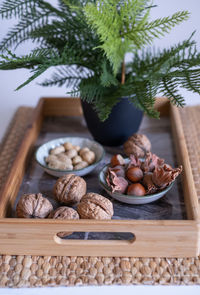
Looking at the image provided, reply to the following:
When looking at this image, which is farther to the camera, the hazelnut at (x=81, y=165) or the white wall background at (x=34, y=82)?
the white wall background at (x=34, y=82)

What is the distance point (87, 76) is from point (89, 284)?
482 mm

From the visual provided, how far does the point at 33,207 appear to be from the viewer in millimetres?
712

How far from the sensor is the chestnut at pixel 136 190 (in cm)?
75

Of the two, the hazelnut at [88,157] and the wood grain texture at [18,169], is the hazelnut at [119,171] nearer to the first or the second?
the hazelnut at [88,157]

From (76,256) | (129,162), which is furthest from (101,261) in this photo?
(129,162)

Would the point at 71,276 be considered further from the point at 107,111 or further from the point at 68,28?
the point at 68,28

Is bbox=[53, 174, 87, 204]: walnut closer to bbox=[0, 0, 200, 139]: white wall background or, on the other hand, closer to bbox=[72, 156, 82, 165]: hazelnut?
bbox=[72, 156, 82, 165]: hazelnut

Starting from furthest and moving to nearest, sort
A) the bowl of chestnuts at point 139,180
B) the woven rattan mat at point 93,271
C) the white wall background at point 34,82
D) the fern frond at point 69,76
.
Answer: the white wall background at point 34,82 → the fern frond at point 69,76 → the bowl of chestnuts at point 139,180 → the woven rattan mat at point 93,271

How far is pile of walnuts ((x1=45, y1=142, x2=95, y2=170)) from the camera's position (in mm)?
865

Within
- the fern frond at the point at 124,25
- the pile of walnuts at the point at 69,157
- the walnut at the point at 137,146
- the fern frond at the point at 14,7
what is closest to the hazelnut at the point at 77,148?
the pile of walnuts at the point at 69,157

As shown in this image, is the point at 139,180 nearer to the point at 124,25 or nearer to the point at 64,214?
the point at 64,214

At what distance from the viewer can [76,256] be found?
0.69 m

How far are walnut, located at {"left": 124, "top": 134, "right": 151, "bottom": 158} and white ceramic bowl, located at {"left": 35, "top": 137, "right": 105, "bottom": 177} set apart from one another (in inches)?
2.3

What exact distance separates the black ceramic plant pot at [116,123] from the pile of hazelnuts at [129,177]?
0.14 metres
